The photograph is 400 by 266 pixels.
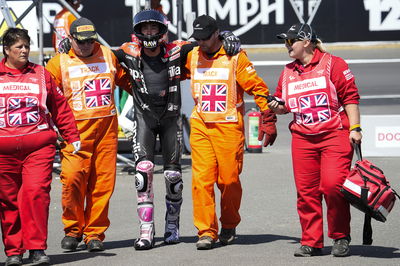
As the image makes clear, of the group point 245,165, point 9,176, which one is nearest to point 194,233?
point 9,176

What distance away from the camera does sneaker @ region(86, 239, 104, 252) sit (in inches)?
370

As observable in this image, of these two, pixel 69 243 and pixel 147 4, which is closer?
pixel 69 243

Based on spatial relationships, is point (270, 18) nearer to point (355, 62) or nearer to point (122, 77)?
point (355, 62)

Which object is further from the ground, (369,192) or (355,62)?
(355,62)

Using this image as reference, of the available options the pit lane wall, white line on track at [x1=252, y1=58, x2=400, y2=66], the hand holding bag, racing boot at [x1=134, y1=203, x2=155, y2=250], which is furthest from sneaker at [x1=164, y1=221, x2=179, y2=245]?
white line on track at [x1=252, y1=58, x2=400, y2=66]

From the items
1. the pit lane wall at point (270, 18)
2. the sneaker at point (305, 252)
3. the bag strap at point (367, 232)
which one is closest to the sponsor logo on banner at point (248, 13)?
the pit lane wall at point (270, 18)

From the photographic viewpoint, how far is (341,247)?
8891mm

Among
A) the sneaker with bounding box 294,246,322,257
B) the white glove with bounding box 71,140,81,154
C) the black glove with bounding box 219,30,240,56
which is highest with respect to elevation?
the black glove with bounding box 219,30,240,56

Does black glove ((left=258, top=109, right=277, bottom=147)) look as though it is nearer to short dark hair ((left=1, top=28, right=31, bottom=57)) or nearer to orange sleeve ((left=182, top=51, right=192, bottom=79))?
orange sleeve ((left=182, top=51, right=192, bottom=79))

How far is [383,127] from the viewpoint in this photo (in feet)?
51.0

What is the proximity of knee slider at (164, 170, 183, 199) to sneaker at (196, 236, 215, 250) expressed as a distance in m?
0.57

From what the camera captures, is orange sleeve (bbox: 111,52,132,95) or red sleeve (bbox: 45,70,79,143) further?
orange sleeve (bbox: 111,52,132,95)

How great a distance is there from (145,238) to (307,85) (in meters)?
1.98

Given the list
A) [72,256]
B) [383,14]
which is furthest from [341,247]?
[383,14]
